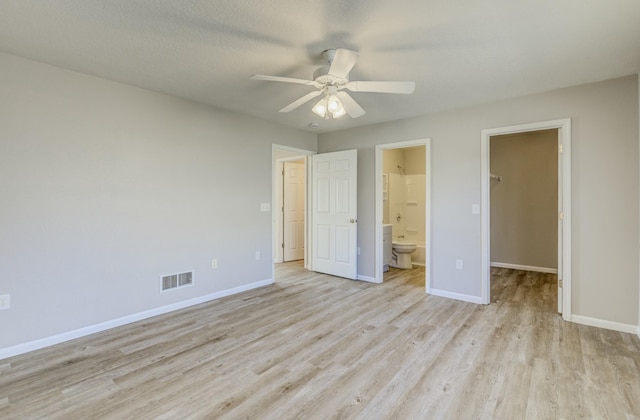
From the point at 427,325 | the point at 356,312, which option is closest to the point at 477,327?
the point at 427,325

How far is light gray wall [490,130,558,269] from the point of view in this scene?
17.2ft

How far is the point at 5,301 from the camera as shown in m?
2.43

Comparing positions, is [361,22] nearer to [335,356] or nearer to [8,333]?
[335,356]

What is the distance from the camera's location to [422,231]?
20.9ft

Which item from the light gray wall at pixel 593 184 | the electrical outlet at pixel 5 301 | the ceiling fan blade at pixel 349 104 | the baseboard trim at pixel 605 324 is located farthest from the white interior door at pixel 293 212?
the baseboard trim at pixel 605 324

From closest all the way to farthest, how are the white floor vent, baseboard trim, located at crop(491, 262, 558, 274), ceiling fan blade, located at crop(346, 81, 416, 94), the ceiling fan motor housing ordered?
ceiling fan blade, located at crop(346, 81, 416, 94) < the ceiling fan motor housing < the white floor vent < baseboard trim, located at crop(491, 262, 558, 274)

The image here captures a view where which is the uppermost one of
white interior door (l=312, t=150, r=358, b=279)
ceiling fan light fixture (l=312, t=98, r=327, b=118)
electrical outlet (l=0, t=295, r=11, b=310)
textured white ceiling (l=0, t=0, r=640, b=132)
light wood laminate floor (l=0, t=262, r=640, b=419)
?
textured white ceiling (l=0, t=0, r=640, b=132)

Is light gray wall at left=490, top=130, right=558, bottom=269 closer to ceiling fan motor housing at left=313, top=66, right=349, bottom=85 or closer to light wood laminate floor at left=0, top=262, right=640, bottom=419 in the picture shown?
light wood laminate floor at left=0, top=262, right=640, bottom=419

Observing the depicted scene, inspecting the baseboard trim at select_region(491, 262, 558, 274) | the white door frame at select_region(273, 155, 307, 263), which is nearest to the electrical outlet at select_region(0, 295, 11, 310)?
the white door frame at select_region(273, 155, 307, 263)

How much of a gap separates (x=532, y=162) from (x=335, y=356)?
508 cm

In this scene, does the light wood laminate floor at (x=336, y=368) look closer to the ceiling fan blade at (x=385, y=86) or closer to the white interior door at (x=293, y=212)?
the ceiling fan blade at (x=385, y=86)

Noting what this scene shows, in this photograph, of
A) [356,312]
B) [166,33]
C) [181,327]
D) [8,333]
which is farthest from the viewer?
[356,312]

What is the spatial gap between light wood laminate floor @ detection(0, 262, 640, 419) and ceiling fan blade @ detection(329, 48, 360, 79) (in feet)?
7.12

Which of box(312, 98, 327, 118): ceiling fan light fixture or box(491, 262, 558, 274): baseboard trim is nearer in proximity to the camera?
box(312, 98, 327, 118): ceiling fan light fixture
